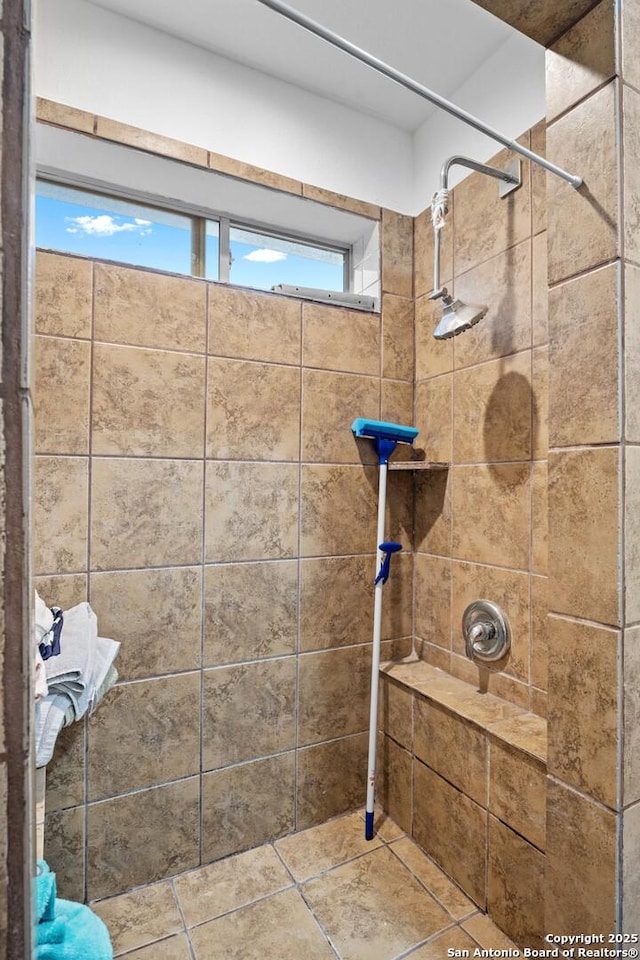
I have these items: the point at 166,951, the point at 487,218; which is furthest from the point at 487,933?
the point at 487,218

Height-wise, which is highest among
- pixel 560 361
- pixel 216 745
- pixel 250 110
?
pixel 250 110

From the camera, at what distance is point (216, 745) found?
1460 mm

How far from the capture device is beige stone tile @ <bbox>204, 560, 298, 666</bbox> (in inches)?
57.4

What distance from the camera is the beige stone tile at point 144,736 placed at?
4.33ft

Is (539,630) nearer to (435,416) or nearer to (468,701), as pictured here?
(468,701)

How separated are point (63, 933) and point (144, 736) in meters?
0.58

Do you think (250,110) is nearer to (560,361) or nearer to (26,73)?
(560,361)

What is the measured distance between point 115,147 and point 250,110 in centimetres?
45

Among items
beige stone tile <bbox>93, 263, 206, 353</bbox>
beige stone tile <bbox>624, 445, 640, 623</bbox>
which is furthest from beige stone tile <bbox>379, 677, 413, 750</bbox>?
Answer: beige stone tile <bbox>93, 263, 206, 353</bbox>

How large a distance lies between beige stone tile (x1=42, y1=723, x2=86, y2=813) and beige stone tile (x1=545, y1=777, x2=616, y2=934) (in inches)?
44.9

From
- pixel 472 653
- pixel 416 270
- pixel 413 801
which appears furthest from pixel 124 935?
pixel 416 270

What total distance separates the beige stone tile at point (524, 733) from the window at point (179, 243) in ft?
4.72

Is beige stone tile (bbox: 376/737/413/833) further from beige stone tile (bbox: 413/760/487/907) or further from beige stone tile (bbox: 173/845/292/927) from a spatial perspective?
beige stone tile (bbox: 173/845/292/927)

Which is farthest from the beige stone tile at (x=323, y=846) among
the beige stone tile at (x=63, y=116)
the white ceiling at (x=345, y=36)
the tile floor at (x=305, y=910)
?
the white ceiling at (x=345, y=36)
